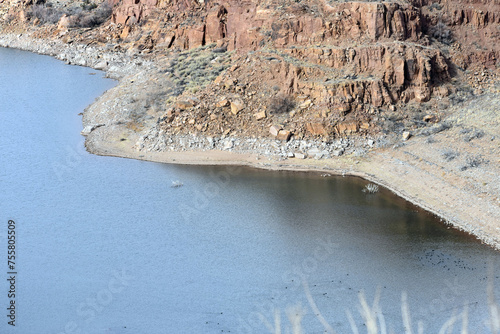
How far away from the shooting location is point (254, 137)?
34.1 metres

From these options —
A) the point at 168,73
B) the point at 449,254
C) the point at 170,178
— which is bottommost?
the point at 449,254

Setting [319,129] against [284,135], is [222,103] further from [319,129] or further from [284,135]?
[319,129]

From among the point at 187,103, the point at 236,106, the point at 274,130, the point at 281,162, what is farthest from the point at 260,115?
the point at 187,103

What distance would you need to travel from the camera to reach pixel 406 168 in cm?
3066

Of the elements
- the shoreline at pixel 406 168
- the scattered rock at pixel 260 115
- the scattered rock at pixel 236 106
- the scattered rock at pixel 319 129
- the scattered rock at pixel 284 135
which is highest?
the scattered rock at pixel 236 106

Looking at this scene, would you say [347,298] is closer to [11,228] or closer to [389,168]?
[389,168]

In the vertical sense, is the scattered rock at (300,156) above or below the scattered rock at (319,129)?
below

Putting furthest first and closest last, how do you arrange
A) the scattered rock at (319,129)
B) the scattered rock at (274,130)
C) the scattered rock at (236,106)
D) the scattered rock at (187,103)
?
the scattered rock at (187,103)
the scattered rock at (236,106)
the scattered rock at (274,130)
the scattered rock at (319,129)

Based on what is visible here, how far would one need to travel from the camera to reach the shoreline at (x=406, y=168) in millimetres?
26531

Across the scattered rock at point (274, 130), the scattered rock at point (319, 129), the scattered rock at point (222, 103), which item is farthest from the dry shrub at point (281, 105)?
the scattered rock at point (222, 103)

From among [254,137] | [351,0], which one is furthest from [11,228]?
[351,0]

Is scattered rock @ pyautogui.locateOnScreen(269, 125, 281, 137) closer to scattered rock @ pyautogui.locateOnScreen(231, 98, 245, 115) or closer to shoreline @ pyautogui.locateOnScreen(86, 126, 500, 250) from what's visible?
shoreline @ pyautogui.locateOnScreen(86, 126, 500, 250)

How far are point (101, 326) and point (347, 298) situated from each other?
8077 millimetres

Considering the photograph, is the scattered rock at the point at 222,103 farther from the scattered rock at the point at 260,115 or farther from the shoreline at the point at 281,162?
the shoreline at the point at 281,162
